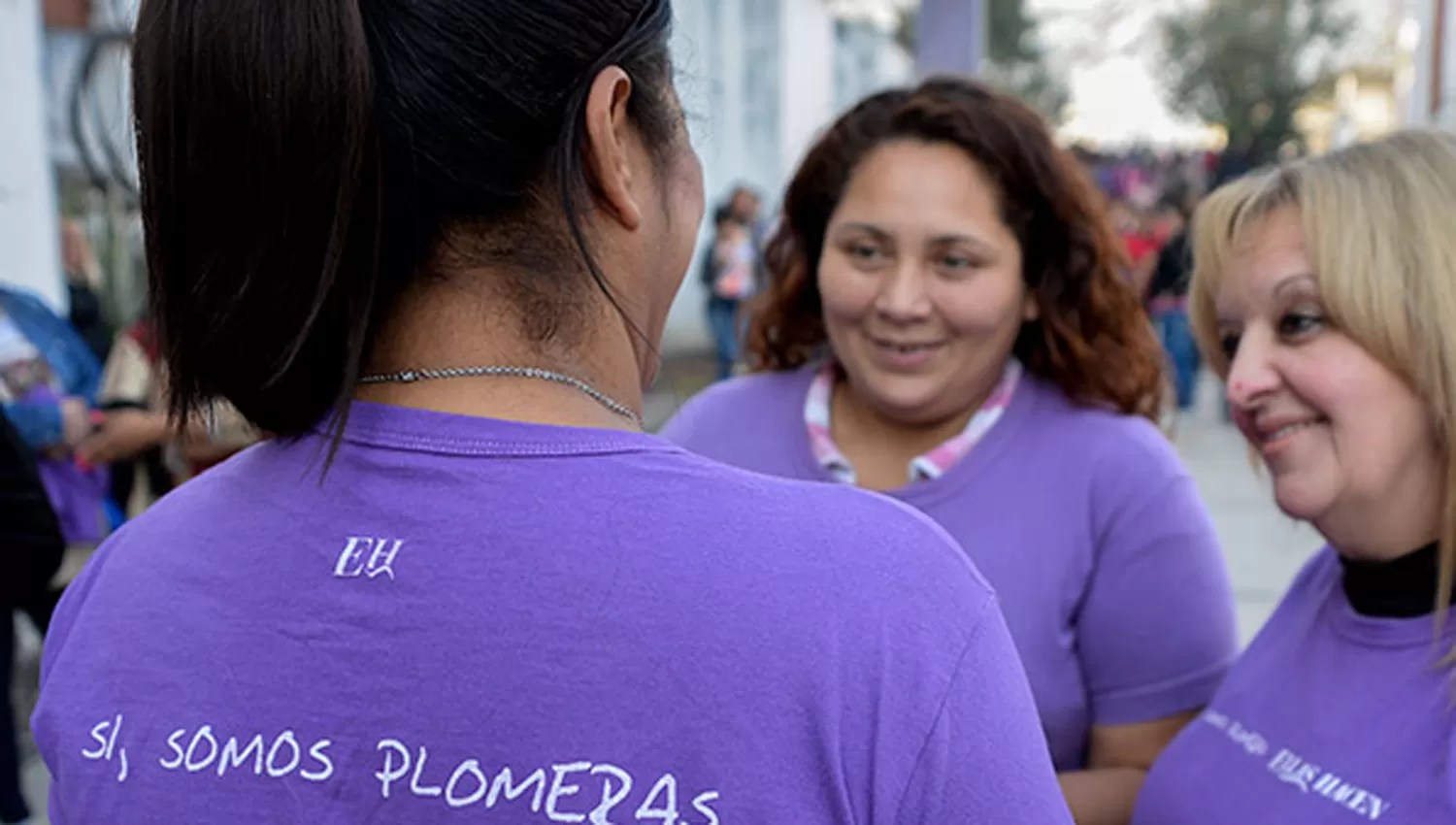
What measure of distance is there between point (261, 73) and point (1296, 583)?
1541mm

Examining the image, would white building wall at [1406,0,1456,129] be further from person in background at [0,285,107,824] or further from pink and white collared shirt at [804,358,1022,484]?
person in background at [0,285,107,824]

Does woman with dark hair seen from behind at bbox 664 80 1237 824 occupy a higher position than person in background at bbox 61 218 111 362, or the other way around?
woman with dark hair seen from behind at bbox 664 80 1237 824

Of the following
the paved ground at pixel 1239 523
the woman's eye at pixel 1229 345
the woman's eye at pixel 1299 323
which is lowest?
the paved ground at pixel 1239 523

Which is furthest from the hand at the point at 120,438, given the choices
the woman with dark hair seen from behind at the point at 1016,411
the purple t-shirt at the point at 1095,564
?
the purple t-shirt at the point at 1095,564

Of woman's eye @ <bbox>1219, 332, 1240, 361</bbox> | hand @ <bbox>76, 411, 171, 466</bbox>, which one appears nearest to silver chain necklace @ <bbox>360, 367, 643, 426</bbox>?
woman's eye @ <bbox>1219, 332, 1240, 361</bbox>

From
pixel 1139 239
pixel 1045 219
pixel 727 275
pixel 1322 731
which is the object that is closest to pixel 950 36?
pixel 1045 219

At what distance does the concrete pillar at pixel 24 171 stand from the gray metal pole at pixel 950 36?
465cm

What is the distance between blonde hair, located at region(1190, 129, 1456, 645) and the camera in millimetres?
1482

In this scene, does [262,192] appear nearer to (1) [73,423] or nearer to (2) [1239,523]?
(1) [73,423]

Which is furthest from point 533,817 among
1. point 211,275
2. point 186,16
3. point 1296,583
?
point 1296,583

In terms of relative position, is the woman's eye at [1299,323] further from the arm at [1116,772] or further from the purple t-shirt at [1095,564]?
the arm at [1116,772]

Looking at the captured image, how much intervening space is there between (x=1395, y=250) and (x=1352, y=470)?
26cm

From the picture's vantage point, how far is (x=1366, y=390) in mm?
1528

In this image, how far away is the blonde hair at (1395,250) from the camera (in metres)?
1.48
